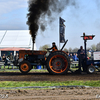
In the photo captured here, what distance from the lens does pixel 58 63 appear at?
480 inches

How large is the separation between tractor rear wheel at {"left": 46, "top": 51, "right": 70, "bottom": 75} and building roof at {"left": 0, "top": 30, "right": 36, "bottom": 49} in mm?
21267

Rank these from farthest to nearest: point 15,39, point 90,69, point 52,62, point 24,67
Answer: point 15,39 < point 90,69 < point 24,67 < point 52,62

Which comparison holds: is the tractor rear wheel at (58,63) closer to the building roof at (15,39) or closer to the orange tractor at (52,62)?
the orange tractor at (52,62)

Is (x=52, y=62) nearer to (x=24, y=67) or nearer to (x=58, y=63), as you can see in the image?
(x=58, y=63)

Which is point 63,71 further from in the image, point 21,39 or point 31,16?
point 21,39

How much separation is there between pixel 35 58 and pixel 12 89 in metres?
5.60

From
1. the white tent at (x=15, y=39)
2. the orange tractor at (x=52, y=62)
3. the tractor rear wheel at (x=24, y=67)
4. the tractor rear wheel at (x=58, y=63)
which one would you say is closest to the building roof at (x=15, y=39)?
the white tent at (x=15, y=39)

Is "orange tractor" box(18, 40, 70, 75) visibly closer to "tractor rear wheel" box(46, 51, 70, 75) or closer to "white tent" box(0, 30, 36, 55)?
"tractor rear wheel" box(46, 51, 70, 75)

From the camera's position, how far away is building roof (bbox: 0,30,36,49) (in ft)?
110

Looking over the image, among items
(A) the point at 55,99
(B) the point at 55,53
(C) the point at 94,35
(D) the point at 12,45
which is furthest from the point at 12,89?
(D) the point at 12,45

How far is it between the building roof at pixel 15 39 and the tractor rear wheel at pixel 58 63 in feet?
69.8

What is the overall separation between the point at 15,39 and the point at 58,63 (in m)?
24.2

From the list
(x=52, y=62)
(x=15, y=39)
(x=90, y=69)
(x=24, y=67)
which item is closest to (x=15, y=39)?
(x=15, y=39)

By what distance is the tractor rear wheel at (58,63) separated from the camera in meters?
12.0
